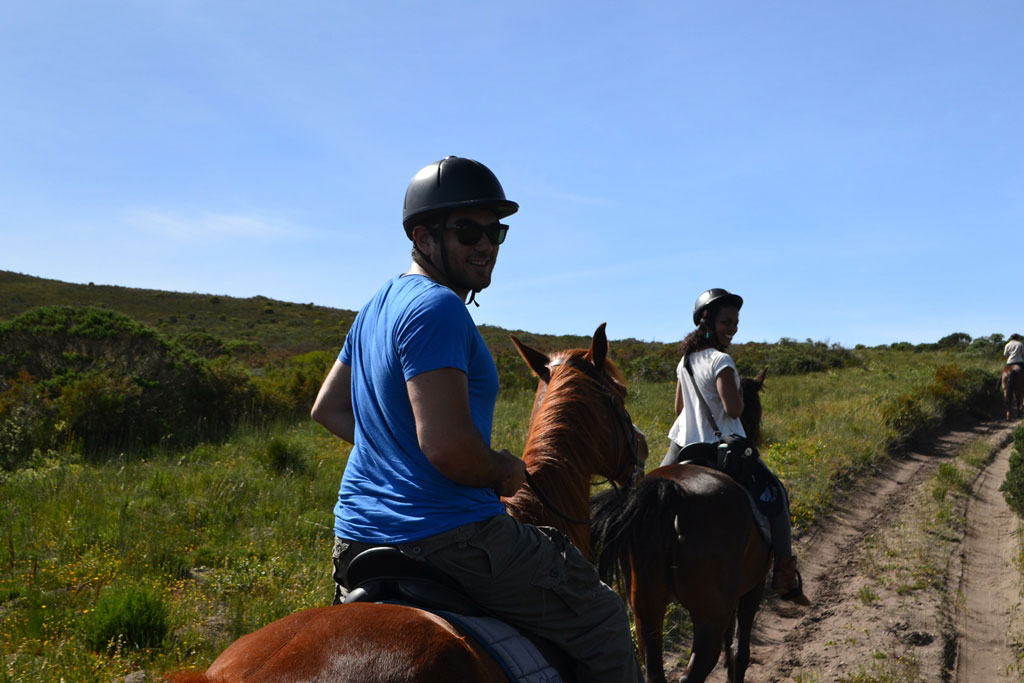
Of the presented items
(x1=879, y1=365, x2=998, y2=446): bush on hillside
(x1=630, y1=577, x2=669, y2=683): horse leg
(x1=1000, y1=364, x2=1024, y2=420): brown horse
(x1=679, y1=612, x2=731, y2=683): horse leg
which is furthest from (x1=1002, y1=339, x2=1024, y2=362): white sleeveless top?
(x1=630, y1=577, x2=669, y2=683): horse leg

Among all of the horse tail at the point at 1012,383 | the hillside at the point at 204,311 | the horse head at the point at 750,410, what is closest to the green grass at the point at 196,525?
the horse head at the point at 750,410

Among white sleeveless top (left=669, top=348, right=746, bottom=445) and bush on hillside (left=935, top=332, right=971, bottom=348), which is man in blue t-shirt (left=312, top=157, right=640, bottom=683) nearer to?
Answer: white sleeveless top (left=669, top=348, right=746, bottom=445)

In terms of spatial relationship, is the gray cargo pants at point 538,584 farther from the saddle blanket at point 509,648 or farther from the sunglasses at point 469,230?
the sunglasses at point 469,230

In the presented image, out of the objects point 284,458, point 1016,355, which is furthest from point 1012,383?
point 284,458

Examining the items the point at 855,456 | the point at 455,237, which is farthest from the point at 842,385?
the point at 455,237

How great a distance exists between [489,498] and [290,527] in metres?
5.40

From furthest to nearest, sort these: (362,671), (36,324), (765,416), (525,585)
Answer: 1. (765,416)
2. (36,324)
3. (525,585)
4. (362,671)

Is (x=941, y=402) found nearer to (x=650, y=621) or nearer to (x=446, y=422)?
(x=650, y=621)

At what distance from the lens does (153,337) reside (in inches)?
482

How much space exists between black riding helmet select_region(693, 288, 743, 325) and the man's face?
312 centimetres

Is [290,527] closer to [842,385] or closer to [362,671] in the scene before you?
[362,671]

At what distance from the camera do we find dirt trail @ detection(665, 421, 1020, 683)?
215 inches

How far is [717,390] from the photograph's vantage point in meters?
5.04

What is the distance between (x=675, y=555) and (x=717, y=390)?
4.02ft
